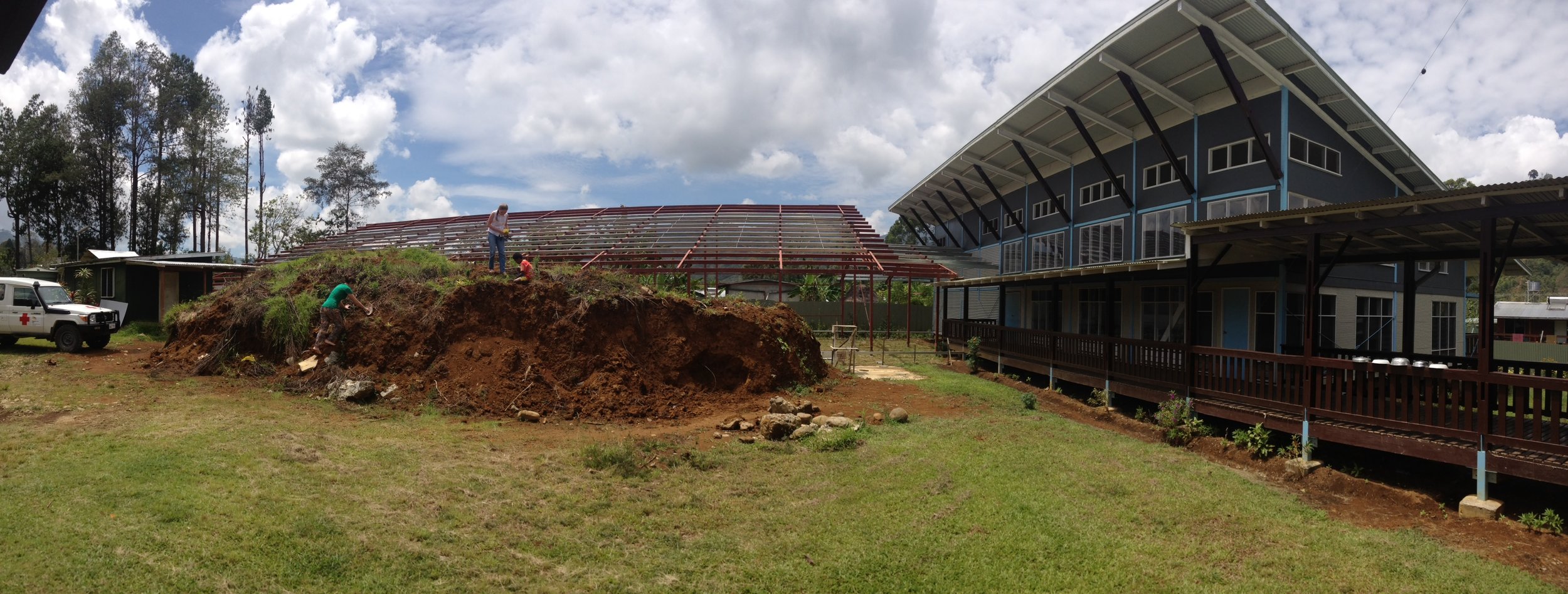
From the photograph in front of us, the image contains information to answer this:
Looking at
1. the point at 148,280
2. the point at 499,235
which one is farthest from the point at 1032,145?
the point at 148,280

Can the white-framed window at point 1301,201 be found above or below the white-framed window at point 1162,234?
above

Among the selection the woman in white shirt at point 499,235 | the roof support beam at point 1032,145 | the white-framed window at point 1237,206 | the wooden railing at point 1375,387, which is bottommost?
the wooden railing at point 1375,387

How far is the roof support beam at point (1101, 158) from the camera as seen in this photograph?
63.0 ft

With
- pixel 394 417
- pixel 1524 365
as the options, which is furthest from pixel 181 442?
pixel 1524 365

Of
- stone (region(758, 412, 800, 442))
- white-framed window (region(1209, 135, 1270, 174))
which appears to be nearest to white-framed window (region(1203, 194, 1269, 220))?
white-framed window (region(1209, 135, 1270, 174))

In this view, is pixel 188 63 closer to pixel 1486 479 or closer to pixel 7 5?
pixel 7 5

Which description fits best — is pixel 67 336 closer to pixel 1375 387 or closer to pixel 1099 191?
pixel 1375 387

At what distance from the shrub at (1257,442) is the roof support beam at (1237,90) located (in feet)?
28.3

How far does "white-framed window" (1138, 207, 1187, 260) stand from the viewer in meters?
17.5

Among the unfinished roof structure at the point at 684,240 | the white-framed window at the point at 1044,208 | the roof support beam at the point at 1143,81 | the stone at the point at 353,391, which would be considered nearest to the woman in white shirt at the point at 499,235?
the stone at the point at 353,391

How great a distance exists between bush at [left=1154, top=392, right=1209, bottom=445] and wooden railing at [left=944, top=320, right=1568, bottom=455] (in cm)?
32

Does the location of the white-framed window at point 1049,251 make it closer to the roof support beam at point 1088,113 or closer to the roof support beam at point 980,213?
the roof support beam at point 980,213

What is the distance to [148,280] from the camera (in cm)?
2328

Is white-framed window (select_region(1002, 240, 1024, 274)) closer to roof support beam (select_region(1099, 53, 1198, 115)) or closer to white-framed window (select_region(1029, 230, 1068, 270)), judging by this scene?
white-framed window (select_region(1029, 230, 1068, 270))
